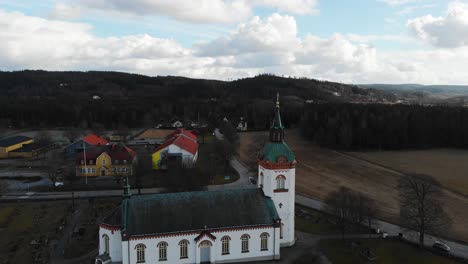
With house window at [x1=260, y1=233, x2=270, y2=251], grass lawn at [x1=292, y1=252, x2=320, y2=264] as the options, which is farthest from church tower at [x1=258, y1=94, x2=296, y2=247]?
house window at [x1=260, y1=233, x2=270, y2=251]

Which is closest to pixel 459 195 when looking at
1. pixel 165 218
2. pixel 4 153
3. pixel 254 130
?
pixel 165 218

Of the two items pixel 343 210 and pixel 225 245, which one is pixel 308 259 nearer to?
pixel 343 210

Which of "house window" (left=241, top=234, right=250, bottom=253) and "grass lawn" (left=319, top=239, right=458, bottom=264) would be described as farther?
"grass lawn" (left=319, top=239, right=458, bottom=264)

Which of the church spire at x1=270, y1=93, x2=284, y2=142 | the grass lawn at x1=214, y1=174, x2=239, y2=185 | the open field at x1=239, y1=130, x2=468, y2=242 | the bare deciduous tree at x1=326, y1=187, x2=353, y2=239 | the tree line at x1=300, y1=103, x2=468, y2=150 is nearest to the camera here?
the church spire at x1=270, y1=93, x2=284, y2=142

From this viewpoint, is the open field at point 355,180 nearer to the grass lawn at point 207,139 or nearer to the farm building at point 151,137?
the grass lawn at point 207,139

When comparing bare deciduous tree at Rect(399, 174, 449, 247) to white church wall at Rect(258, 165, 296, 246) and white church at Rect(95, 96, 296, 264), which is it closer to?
white church wall at Rect(258, 165, 296, 246)

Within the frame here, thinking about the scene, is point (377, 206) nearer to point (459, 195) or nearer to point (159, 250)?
point (459, 195)
